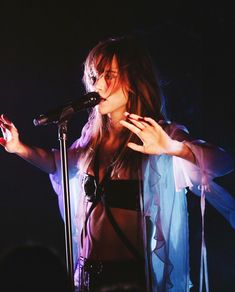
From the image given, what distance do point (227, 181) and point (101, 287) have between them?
0.88m

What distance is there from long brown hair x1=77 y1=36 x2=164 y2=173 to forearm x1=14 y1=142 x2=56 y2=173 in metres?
0.22

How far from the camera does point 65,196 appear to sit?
7.25ft

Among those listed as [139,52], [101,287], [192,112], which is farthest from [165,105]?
[101,287]

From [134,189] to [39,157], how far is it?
0.65 m

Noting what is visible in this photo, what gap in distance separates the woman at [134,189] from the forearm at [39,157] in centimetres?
21

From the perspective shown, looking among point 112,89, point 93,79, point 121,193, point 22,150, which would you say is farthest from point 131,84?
point 22,150

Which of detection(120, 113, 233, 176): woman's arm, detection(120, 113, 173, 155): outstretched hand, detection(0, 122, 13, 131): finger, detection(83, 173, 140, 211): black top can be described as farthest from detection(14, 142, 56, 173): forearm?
detection(120, 113, 173, 155): outstretched hand

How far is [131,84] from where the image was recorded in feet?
8.80

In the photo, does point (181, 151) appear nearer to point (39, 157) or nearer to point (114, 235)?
point (114, 235)

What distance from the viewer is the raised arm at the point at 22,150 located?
2.79 metres

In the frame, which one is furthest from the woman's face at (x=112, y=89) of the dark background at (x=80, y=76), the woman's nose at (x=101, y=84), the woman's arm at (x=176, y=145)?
the dark background at (x=80, y=76)

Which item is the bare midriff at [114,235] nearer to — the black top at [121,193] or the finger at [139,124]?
the black top at [121,193]

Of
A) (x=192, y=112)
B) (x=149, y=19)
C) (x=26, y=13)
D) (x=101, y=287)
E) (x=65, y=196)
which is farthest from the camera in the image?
(x=26, y=13)

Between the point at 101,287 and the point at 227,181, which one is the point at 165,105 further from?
the point at 101,287
